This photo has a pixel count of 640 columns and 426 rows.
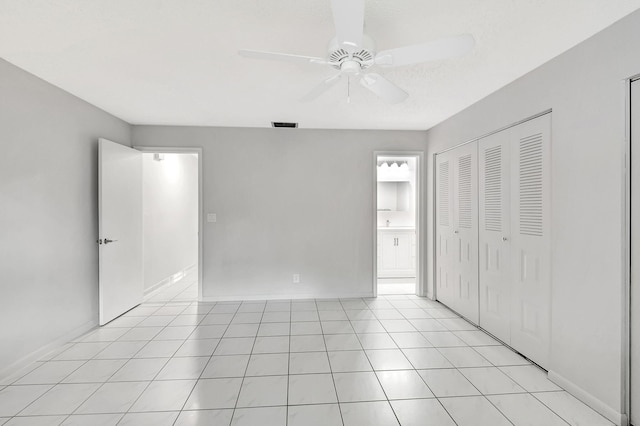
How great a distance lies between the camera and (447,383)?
7.13ft

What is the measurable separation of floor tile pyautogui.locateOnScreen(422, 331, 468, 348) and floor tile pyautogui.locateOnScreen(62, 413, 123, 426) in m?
2.56

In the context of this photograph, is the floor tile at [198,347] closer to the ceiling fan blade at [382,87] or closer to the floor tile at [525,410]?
the floor tile at [525,410]

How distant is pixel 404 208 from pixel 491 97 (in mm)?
3387

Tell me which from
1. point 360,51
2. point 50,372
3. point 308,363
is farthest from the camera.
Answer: point 308,363

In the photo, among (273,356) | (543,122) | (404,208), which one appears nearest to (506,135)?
(543,122)

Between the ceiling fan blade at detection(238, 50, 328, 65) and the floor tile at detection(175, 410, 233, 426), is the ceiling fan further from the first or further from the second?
the floor tile at detection(175, 410, 233, 426)

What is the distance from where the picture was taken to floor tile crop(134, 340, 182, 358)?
103 inches

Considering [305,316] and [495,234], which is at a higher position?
[495,234]

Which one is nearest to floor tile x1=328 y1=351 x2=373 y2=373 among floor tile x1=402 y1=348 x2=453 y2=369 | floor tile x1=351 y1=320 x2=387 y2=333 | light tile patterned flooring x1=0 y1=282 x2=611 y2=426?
light tile patterned flooring x1=0 y1=282 x2=611 y2=426

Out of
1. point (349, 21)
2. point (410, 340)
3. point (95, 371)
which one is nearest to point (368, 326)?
point (410, 340)

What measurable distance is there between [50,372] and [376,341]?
2762 millimetres

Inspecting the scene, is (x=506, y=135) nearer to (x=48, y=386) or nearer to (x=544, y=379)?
(x=544, y=379)

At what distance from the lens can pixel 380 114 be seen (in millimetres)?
3527

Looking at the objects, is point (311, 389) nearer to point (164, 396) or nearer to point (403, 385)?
point (403, 385)
